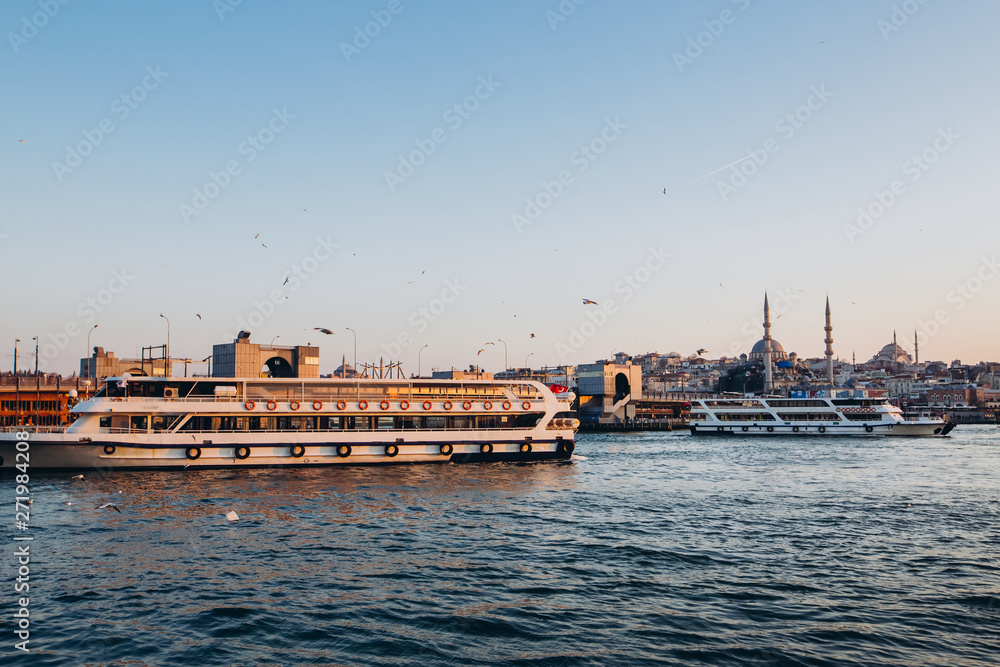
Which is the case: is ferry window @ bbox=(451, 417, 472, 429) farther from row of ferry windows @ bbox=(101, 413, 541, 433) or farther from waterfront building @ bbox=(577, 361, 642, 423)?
waterfront building @ bbox=(577, 361, 642, 423)

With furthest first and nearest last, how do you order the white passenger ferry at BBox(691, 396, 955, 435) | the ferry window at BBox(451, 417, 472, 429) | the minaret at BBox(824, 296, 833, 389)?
1. the minaret at BBox(824, 296, 833, 389)
2. the white passenger ferry at BBox(691, 396, 955, 435)
3. the ferry window at BBox(451, 417, 472, 429)

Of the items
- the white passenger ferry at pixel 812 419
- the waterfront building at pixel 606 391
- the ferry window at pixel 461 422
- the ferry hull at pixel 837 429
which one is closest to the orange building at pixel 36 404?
the ferry window at pixel 461 422

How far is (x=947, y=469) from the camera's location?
47906 mm

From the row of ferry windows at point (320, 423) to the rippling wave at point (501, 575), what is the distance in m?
4.71

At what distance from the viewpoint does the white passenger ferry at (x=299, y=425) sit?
3797 cm

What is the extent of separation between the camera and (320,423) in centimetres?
4259

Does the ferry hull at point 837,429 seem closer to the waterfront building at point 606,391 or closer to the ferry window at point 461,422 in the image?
the waterfront building at point 606,391

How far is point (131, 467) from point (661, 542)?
29.2 metres

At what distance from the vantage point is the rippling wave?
14250 mm

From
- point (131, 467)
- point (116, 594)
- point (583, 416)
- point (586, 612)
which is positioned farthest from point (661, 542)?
point (583, 416)

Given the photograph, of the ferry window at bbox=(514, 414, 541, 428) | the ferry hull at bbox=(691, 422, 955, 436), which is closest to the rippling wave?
the ferry window at bbox=(514, 414, 541, 428)

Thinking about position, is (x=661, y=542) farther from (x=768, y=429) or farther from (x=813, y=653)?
(x=768, y=429)

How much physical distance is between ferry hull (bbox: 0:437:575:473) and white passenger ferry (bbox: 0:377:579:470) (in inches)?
2.3

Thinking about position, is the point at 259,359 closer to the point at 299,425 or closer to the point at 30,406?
the point at 30,406
